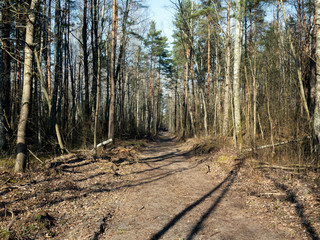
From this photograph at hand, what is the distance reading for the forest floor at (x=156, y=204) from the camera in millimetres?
3551

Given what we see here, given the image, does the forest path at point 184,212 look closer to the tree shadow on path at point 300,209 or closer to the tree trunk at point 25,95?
the tree shadow on path at point 300,209

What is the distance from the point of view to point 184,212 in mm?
4469

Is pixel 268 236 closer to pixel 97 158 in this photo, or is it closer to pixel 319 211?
pixel 319 211

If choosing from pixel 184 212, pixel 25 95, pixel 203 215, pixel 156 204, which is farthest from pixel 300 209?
pixel 25 95

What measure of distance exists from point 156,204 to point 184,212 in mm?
792

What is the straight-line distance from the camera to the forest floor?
3551mm

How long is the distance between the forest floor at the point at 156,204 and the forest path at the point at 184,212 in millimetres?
Answer: 17

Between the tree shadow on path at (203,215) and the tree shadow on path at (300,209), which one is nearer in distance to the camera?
the tree shadow on path at (300,209)

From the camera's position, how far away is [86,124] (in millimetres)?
10672

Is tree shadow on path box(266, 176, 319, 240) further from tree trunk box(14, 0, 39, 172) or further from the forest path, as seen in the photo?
tree trunk box(14, 0, 39, 172)

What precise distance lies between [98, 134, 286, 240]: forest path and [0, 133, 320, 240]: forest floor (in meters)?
0.02

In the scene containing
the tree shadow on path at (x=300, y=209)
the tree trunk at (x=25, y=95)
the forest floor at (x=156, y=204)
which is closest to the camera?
the tree shadow on path at (x=300, y=209)

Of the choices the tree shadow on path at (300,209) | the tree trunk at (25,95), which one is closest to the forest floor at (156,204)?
the tree shadow on path at (300,209)

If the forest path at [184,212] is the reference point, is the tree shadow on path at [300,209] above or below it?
above
